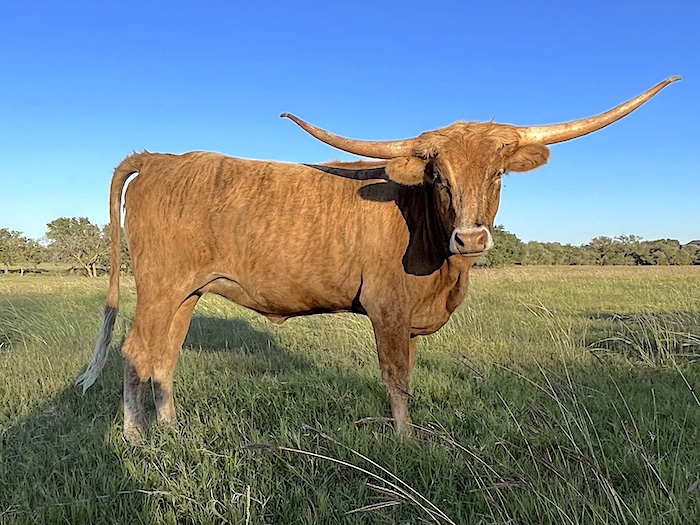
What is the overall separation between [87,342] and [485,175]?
617 centimetres

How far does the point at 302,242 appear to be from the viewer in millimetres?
4227

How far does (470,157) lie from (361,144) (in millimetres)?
979

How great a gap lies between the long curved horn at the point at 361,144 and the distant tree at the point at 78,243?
49.8 metres

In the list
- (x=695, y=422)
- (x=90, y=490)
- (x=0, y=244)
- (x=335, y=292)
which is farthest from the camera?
(x=0, y=244)

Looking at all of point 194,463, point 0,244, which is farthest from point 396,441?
point 0,244

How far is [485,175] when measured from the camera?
3.50 meters

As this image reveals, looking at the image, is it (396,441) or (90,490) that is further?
(396,441)

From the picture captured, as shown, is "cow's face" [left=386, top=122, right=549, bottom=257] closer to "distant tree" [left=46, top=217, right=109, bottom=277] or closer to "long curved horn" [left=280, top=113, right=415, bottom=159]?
"long curved horn" [left=280, top=113, right=415, bottom=159]

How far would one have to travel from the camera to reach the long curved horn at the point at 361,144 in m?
4.00

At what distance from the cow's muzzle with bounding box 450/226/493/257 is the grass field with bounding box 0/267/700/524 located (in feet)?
2.50

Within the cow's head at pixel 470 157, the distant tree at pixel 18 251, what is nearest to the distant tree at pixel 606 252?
the cow's head at pixel 470 157

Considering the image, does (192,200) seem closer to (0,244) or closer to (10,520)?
(10,520)

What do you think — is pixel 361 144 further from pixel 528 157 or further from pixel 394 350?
pixel 394 350

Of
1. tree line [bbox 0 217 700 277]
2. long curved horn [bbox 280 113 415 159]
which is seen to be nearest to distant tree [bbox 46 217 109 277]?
tree line [bbox 0 217 700 277]
